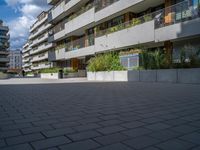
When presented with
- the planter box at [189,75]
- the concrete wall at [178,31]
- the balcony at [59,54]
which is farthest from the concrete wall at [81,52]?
the planter box at [189,75]

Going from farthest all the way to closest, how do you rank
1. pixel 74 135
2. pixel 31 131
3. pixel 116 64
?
1. pixel 116 64
2. pixel 31 131
3. pixel 74 135

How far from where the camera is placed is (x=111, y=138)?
3283mm

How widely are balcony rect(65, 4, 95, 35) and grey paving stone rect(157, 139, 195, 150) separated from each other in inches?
995

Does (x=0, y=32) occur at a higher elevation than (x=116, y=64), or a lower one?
higher

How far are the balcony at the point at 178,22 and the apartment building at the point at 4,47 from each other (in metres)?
74.8

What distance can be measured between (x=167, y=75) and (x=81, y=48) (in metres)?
18.1

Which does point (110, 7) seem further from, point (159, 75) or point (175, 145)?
point (175, 145)

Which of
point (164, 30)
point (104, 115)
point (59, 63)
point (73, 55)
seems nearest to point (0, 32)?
point (59, 63)

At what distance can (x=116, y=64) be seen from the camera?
19.3 metres

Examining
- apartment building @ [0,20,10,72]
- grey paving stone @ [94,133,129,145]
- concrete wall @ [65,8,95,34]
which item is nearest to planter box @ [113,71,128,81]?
concrete wall @ [65,8,95,34]

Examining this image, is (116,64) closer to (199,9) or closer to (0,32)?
(199,9)

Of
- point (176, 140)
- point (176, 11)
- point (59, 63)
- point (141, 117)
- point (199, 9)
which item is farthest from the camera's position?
point (59, 63)

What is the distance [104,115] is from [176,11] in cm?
1371

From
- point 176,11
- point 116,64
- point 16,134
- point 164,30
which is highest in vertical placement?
point 176,11
